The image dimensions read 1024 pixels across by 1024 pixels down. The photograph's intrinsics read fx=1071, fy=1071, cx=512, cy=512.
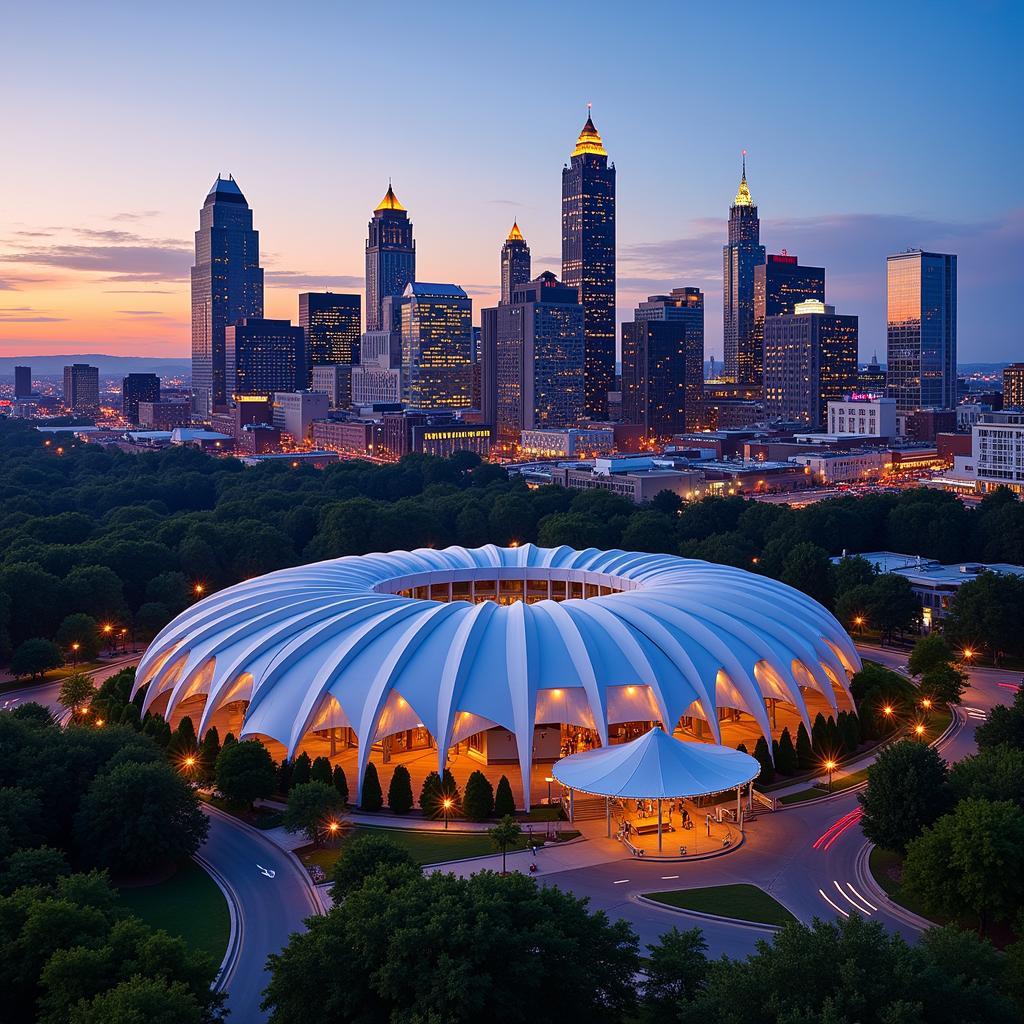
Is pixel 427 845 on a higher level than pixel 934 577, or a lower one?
lower

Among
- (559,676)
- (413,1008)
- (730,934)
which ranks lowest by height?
(730,934)

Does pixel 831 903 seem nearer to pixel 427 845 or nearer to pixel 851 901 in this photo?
pixel 851 901

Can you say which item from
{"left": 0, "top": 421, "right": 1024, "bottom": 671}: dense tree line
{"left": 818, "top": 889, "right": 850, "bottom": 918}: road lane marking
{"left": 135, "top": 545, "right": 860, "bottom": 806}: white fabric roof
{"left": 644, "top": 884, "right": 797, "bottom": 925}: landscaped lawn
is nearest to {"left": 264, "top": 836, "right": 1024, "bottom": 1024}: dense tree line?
{"left": 818, "top": 889, "right": 850, "bottom": 918}: road lane marking

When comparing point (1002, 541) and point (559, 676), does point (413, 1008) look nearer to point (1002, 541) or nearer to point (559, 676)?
point (559, 676)

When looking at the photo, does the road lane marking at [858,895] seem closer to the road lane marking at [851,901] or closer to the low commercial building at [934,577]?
the road lane marking at [851,901]

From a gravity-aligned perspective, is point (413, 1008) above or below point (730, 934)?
above

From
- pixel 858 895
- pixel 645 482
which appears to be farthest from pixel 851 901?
pixel 645 482

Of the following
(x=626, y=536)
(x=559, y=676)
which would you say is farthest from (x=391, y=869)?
(x=626, y=536)
